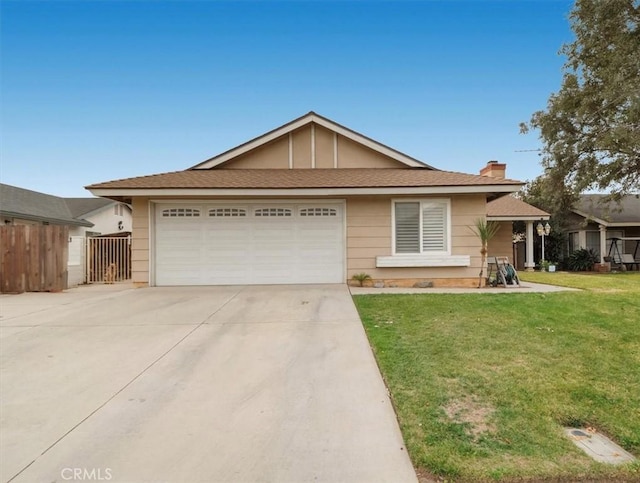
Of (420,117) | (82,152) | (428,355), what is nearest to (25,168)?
(82,152)

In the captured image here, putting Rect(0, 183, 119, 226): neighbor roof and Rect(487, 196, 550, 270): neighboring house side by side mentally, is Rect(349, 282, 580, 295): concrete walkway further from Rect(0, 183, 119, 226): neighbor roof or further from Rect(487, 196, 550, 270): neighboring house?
Rect(0, 183, 119, 226): neighbor roof

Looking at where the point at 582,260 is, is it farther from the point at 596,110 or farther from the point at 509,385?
the point at 509,385

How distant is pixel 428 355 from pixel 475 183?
6.57 m

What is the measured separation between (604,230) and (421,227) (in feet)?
49.3

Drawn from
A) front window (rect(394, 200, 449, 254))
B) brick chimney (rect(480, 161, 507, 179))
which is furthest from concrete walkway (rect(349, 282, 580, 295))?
brick chimney (rect(480, 161, 507, 179))

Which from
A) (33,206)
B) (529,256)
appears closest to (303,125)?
(529,256)

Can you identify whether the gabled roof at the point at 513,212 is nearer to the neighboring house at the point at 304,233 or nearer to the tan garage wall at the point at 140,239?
the neighboring house at the point at 304,233

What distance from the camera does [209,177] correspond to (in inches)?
429

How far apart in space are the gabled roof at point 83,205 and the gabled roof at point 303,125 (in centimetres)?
1596

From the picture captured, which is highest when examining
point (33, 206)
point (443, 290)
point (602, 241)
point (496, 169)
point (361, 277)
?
point (496, 169)

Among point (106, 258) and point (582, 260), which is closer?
point (106, 258)

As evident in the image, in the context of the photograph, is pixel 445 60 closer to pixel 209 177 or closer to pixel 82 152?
pixel 209 177

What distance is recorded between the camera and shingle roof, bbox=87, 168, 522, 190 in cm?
963

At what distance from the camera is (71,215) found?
22.0m
